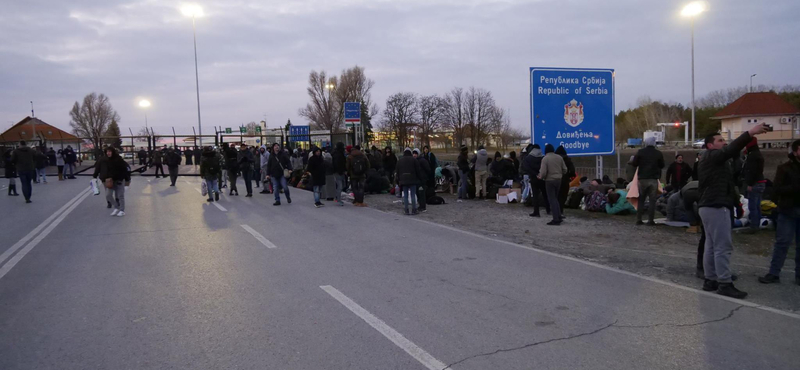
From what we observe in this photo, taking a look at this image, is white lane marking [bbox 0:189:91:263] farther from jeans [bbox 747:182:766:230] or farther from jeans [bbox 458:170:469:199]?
jeans [bbox 747:182:766:230]

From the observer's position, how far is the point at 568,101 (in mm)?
16203

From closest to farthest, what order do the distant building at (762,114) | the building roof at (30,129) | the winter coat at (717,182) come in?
the winter coat at (717,182)
the distant building at (762,114)
the building roof at (30,129)

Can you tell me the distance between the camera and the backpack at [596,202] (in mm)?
14174

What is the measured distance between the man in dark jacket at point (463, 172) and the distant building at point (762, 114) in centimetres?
4768

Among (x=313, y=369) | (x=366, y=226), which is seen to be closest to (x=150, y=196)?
(x=366, y=226)

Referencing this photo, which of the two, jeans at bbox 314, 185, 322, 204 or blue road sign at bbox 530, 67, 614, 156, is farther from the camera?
jeans at bbox 314, 185, 322, 204

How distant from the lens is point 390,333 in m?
5.03

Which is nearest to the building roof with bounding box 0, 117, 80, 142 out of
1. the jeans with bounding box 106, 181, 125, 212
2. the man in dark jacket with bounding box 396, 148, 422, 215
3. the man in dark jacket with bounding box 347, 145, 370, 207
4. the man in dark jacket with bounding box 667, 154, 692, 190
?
the jeans with bounding box 106, 181, 125, 212

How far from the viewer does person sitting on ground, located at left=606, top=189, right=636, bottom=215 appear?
13.7 meters

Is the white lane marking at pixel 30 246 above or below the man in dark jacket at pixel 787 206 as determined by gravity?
below

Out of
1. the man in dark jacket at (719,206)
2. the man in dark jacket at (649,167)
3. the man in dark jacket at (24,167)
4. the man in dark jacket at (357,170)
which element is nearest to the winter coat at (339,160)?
the man in dark jacket at (357,170)

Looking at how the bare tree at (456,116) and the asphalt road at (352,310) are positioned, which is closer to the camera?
the asphalt road at (352,310)

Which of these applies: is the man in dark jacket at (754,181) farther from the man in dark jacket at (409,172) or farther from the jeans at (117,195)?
the jeans at (117,195)

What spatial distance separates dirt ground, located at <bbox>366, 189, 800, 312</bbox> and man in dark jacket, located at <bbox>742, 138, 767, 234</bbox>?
0.28 metres
